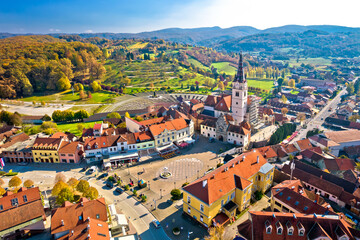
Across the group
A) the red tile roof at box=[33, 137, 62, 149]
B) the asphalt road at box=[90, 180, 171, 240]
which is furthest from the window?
the red tile roof at box=[33, 137, 62, 149]

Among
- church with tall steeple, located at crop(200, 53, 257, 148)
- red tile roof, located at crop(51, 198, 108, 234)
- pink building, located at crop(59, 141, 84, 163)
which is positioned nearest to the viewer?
red tile roof, located at crop(51, 198, 108, 234)

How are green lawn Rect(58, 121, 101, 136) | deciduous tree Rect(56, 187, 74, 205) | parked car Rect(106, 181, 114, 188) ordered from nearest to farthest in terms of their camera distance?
deciduous tree Rect(56, 187, 74, 205) → parked car Rect(106, 181, 114, 188) → green lawn Rect(58, 121, 101, 136)

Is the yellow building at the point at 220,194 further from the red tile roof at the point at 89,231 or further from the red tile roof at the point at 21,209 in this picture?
the red tile roof at the point at 21,209

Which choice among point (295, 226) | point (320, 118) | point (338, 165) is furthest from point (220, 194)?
point (320, 118)

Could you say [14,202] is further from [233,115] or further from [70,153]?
[233,115]

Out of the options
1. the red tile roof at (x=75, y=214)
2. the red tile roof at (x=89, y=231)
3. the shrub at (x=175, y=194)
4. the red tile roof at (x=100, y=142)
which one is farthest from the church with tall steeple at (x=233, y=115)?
the red tile roof at (x=89, y=231)

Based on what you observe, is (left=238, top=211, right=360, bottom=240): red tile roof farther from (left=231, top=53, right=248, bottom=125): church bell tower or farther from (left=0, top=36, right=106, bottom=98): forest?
(left=0, top=36, right=106, bottom=98): forest

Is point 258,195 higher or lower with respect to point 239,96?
lower

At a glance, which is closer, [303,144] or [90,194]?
[90,194]
